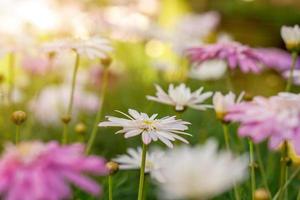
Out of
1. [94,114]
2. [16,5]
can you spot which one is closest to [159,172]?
[94,114]

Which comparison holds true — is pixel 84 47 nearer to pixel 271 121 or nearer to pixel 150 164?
pixel 150 164

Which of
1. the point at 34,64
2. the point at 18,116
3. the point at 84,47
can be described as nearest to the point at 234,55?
Result: the point at 84,47

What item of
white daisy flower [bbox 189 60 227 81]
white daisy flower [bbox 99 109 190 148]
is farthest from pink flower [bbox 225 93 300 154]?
white daisy flower [bbox 189 60 227 81]

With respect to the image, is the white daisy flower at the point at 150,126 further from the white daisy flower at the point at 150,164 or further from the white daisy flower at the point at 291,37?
the white daisy flower at the point at 291,37

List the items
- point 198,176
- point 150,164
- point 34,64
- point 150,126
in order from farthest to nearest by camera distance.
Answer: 1. point 34,64
2. point 150,164
3. point 150,126
4. point 198,176

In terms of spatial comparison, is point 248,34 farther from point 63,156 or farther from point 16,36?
point 63,156

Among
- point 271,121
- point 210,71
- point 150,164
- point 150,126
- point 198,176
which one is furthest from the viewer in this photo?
point 210,71

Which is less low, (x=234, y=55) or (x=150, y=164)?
(x=234, y=55)
